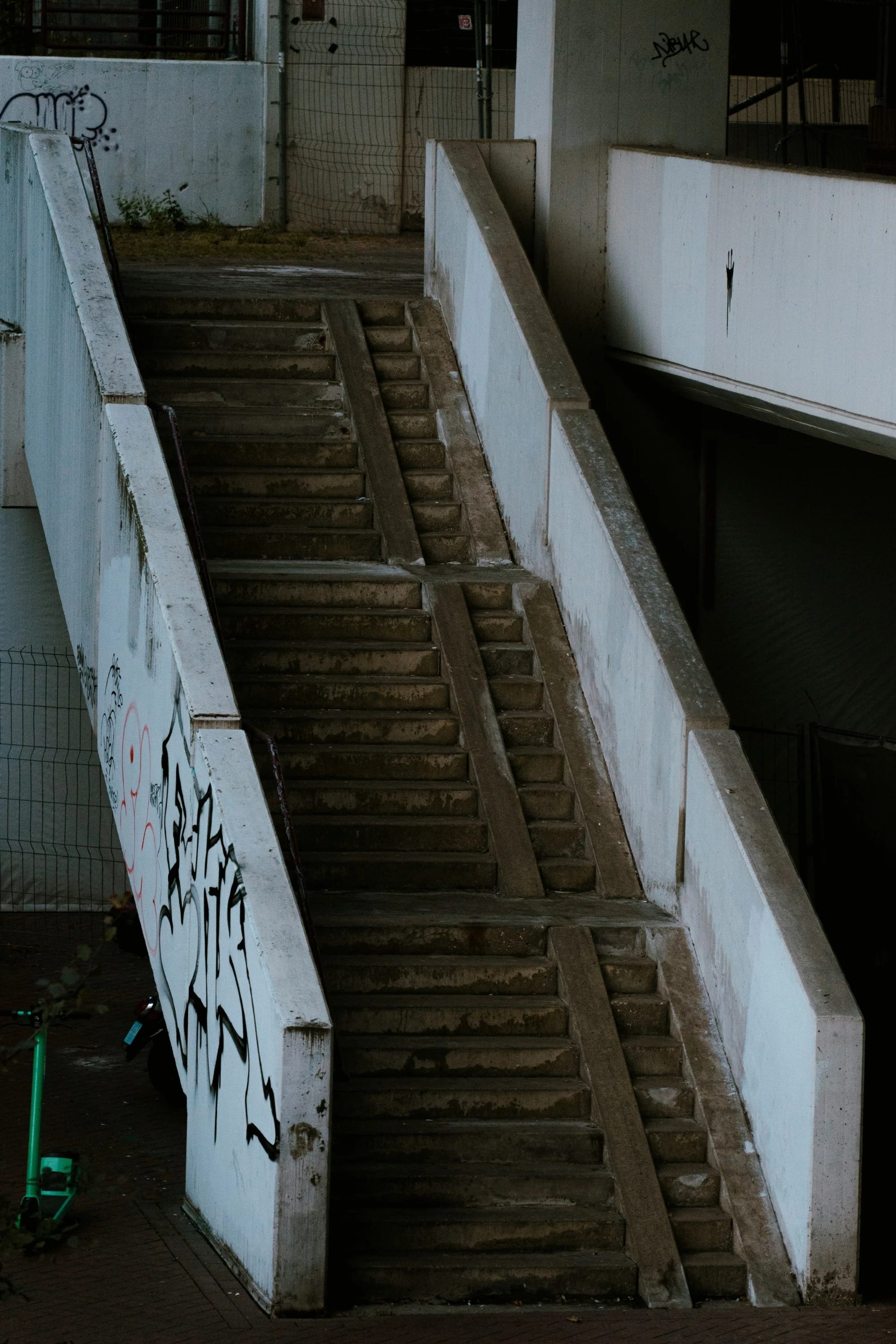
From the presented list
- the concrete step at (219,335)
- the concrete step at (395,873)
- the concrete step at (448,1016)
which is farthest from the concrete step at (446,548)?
the concrete step at (448,1016)

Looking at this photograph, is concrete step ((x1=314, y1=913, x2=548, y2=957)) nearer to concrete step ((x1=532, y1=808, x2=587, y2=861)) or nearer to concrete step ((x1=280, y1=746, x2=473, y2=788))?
concrete step ((x1=532, y1=808, x2=587, y2=861))

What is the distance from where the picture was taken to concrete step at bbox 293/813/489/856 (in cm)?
1048

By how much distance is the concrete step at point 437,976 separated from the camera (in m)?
9.60

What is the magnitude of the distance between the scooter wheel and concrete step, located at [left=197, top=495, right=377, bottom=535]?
3324 mm

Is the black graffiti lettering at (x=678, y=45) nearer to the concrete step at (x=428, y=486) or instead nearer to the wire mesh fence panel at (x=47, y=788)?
the concrete step at (x=428, y=486)

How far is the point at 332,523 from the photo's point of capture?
12.5m

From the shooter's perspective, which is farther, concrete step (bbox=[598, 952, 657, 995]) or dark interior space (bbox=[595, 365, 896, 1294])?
dark interior space (bbox=[595, 365, 896, 1294])

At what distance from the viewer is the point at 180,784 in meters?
9.68

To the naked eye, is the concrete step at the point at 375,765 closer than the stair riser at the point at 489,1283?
No

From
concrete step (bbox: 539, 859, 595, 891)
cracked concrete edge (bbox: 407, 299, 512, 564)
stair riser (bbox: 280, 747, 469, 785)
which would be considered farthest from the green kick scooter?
cracked concrete edge (bbox: 407, 299, 512, 564)

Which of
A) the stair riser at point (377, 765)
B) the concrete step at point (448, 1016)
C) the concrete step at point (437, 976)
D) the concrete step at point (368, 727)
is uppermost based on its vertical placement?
the concrete step at point (368, 727)

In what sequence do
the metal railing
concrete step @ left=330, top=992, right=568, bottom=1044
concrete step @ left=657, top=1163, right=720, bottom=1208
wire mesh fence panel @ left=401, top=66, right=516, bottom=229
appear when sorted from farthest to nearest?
1. wire mesh fence panel @ left=401, top=66, right=516, bottom=229
2. the metal railing
3. concrete step @ left=330, top=992, right=568, bottom=1044
4. concrete step @ left=657, top=1163, right=720, bottom=1208

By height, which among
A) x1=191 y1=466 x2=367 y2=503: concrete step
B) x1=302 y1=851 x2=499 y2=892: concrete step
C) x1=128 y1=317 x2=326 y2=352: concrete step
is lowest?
x1=302 y1=851 x2=499 y2=892: concrete step

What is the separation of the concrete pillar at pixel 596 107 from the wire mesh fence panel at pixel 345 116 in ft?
21.7
